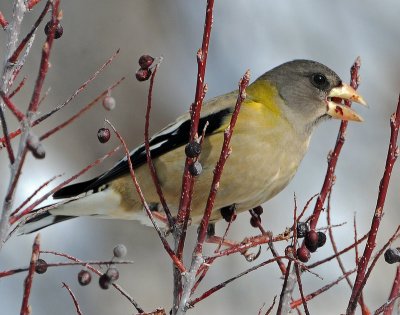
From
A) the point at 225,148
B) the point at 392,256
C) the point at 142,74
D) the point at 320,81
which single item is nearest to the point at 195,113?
the point at 225,148

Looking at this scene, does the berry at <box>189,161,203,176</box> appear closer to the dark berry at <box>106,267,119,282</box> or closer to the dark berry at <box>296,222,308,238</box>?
the dark berry at <box>106,267,119,282</box>

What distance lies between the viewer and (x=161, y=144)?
3.28 m

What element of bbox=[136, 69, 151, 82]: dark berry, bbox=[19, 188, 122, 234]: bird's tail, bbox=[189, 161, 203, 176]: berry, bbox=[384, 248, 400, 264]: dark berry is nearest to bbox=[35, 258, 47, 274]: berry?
bbox=[189, 161, 203, 176]: berry

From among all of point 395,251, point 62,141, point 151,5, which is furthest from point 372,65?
point 395,251

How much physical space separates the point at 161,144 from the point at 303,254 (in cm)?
123

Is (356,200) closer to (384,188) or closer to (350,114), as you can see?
(350,114)

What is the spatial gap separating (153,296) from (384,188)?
4.47 m

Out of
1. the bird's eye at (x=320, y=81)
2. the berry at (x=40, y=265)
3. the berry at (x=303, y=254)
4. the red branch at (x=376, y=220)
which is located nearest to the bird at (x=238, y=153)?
the bird's eye at (x=320, y=81)

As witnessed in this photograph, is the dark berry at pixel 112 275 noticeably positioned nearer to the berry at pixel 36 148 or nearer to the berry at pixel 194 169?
the berry at pixel 194 169

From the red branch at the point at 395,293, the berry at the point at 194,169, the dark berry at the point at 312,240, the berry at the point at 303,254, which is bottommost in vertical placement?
the red branch at the point at 395,293

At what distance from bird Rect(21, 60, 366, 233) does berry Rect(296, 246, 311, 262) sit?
92 cm

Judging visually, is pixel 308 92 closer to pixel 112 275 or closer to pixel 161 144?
pixel 161 144

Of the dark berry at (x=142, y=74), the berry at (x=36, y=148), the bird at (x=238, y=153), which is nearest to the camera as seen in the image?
the berry at (x=36, y=148)

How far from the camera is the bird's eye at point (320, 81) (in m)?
3.63
